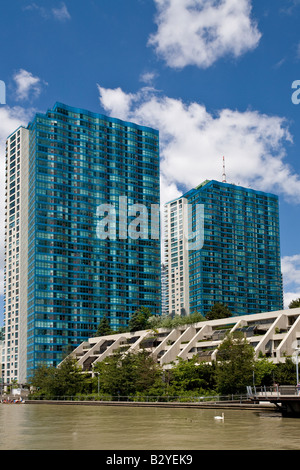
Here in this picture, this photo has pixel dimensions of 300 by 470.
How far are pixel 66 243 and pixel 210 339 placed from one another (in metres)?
85.9

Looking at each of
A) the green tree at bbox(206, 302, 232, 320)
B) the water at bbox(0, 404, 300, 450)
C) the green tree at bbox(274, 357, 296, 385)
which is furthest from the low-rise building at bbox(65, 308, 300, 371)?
the water at bbox(0, 404, 300, 450)

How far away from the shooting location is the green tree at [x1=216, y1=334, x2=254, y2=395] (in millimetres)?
75875

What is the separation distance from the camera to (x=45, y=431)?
4350 cm

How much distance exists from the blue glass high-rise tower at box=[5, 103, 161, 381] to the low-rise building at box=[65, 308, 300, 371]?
4345 cm

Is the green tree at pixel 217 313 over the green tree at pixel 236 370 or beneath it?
over

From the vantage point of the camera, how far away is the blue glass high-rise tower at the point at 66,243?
172m

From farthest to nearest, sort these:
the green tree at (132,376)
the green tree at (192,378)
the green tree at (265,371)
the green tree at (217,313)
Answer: the green tree at (217,313), the green tree at (132,376), the green tree at (192,378), the green tree at (265,371)

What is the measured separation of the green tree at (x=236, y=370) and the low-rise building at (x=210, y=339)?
684cm

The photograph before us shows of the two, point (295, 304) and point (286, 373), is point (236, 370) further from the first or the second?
point (295, 304)

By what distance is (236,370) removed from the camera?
76.0 meters

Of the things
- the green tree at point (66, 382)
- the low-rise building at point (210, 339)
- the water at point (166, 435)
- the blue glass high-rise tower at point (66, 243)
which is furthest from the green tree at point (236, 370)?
the blue glass high-rise tower at point (66, 243)

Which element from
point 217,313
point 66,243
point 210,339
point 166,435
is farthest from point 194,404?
point 66,243

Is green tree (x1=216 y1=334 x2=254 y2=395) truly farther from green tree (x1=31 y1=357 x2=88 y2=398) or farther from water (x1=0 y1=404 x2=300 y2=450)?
green tree (x1=31 y1=357 x2=88 y2=398)

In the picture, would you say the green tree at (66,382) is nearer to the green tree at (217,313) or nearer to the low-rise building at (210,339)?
the low-rise building at (210,339)
